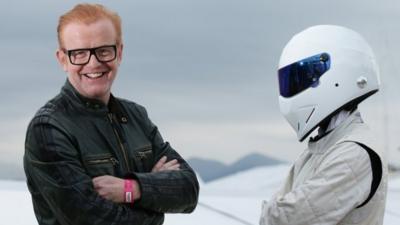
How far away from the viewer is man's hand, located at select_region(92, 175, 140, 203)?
3.02 meters

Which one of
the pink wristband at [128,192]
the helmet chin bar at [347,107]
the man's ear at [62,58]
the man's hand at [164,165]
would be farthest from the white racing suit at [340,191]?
the man's ear at [62,58]

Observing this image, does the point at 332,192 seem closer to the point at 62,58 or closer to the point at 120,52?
the point at 120,52

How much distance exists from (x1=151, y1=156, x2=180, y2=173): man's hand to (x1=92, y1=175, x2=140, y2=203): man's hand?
0.32 meters

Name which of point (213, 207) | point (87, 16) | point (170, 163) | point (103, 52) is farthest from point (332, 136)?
point (213, 207)

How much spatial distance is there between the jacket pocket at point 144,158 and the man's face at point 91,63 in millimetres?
275

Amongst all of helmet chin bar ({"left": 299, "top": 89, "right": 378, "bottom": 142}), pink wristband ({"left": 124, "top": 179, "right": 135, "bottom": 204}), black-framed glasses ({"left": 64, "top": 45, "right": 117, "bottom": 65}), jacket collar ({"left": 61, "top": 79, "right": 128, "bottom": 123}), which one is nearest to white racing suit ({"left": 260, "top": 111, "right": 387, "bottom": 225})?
helmet chin bar ({"left": 299, "top": 89, "right": 378, "bottom": 142})

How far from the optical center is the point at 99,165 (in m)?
3.06

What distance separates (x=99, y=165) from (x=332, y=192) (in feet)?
3.14

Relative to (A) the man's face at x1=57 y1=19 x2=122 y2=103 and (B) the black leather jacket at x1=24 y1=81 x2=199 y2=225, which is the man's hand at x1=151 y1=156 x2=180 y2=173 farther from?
(A) the man's face at x1=57 y1=19 x2=122 y2=103

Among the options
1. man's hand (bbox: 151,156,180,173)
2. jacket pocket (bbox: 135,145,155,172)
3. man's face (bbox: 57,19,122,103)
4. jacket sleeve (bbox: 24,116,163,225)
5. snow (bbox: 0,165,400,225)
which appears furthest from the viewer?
snow (bbox: 0,165,400,225)

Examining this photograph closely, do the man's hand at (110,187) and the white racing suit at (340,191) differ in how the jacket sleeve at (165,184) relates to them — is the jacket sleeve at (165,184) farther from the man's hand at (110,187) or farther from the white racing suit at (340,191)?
the white racing suit at (340,191)

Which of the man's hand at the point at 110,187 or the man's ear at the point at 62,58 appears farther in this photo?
the man's ear at the point at 62,58

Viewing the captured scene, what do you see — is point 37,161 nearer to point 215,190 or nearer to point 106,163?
point 106,163

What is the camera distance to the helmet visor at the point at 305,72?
343 cm
